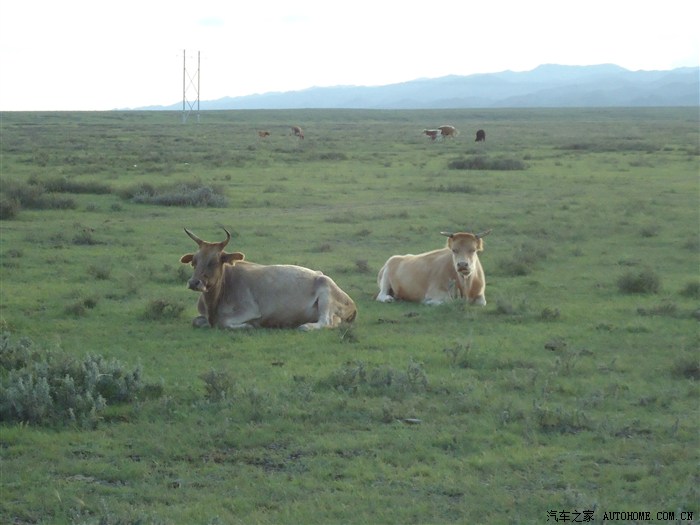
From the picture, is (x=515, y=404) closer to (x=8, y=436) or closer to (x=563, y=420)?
(x=563, y=420)

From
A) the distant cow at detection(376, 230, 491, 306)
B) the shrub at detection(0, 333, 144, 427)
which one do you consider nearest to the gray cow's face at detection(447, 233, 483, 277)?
the distant cow at detection(376, 230, 491, 306)

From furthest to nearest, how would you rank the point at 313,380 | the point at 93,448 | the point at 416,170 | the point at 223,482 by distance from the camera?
1. the point at 416,170
2. the point at 313,380
3. the point at 93,448
4. the point at 223,482

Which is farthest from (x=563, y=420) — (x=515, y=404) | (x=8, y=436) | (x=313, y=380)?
(x=8, y=436)

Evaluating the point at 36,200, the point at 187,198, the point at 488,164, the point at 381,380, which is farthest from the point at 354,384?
the point at 488,164

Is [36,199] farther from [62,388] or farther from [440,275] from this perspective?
[62,388]

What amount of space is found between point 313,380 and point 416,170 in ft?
88.0

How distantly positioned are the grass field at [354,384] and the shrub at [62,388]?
22mm

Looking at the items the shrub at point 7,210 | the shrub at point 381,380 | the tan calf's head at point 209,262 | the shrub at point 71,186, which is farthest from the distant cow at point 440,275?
the shrub at point 71,186

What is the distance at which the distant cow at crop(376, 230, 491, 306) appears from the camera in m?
12.7

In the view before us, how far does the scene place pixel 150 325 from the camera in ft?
37.7

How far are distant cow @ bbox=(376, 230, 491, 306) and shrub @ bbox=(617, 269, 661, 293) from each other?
204 cm

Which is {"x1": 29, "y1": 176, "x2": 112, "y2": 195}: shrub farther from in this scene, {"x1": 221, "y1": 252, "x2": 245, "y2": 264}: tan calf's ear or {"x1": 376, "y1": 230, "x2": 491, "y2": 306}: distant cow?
{"x1": 221, "y1": 252, "x2": 245, "y2": 264}: tan calf's ear

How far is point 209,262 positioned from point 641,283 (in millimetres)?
6168

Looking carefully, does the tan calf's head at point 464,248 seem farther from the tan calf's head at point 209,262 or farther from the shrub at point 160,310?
the shrub at point 160,310
